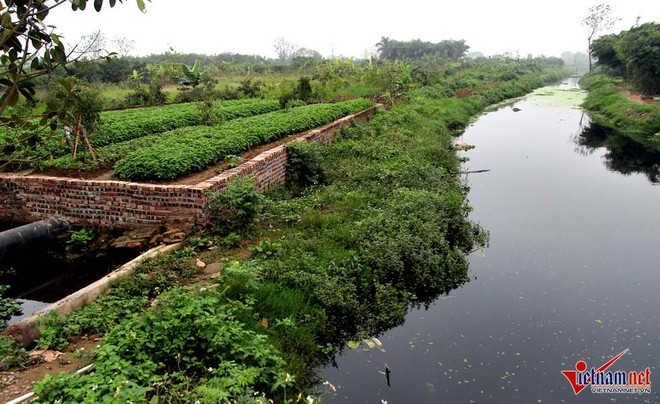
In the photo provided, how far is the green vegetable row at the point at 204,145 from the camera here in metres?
6.87

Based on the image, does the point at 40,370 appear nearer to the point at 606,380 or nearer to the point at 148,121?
the point at 606,380

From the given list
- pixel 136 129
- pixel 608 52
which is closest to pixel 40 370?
pixel 136 129

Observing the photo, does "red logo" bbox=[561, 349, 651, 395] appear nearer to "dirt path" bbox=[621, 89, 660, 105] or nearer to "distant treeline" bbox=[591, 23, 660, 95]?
"dirt path" bbox=[621, 89, 660, 105]

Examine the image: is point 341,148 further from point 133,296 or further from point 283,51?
point 283,51

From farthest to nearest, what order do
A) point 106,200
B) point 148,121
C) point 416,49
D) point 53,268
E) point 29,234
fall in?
point 416,49
point 148,121
point 106,200
point 29,234
point 53,268

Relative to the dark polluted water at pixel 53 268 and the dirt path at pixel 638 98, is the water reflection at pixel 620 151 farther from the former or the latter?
the dark polluted water at pixel 53 268

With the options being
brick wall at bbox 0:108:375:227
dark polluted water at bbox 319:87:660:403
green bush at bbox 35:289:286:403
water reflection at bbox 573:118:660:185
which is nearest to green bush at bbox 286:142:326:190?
brick wall at bbox 0:108:375:227

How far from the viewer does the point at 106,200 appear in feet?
22.0

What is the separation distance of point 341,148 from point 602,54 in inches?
1191

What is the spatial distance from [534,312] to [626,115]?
18149 millimetres

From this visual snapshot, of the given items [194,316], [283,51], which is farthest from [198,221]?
[283,51]

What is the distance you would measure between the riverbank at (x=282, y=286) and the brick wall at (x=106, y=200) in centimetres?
48

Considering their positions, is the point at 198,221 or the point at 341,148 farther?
the point at 341,148

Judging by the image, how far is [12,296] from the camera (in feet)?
17.8
